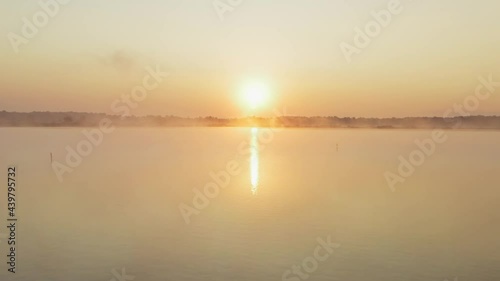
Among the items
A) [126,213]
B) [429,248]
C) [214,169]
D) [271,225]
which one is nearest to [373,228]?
[429,248]

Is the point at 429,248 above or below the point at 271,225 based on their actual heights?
below

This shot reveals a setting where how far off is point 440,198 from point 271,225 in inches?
608

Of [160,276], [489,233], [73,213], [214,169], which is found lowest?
[160,276]

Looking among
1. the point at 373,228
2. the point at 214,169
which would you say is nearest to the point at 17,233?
the point at 373,228

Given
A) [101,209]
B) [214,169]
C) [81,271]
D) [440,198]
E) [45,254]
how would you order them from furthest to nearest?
[214,169], [440,198], [101,209], [45,254], [81,271]

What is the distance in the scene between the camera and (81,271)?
698 inches

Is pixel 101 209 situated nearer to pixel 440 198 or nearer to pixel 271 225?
pixel 271 225

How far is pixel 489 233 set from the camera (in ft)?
79.2

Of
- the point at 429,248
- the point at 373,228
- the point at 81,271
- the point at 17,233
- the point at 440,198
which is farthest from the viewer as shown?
the point at 440,198

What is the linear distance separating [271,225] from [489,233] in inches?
440

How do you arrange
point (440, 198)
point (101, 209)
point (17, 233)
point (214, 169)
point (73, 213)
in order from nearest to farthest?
point (17, 233), point (73, 213), point (101, 209), point (440, 198), point (214, 169)

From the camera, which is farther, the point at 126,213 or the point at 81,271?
the point at 126,213

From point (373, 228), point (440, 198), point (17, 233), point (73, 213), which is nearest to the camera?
point (17, 233)

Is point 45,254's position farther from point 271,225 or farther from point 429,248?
point 429,248
